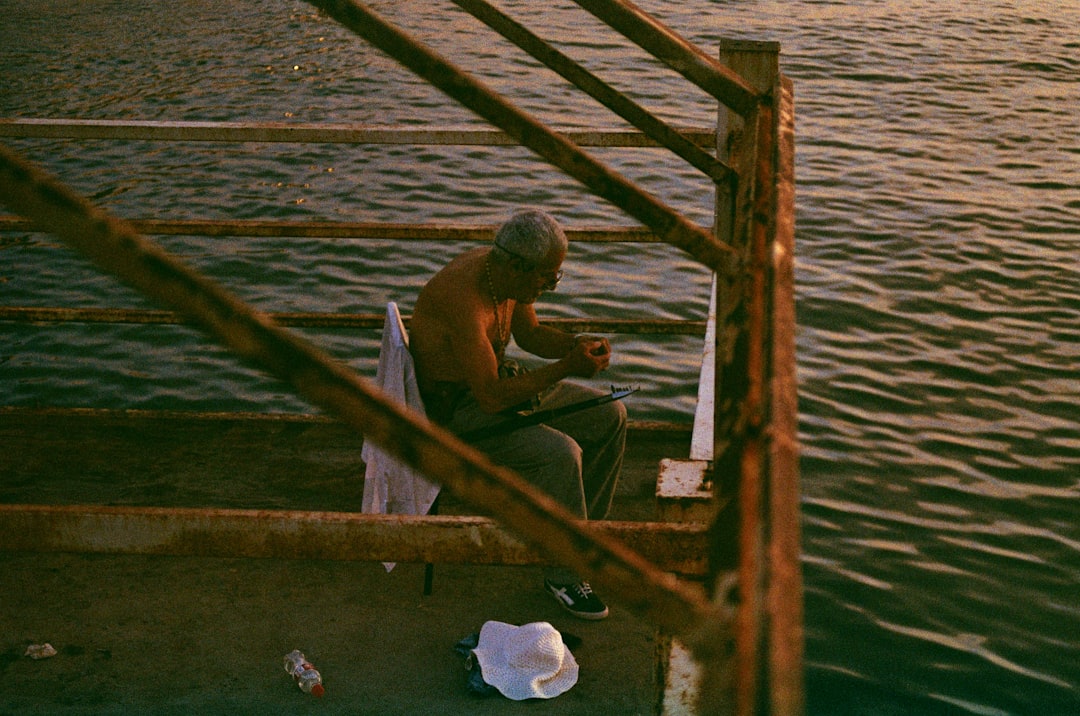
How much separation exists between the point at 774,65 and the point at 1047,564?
11.7 ft

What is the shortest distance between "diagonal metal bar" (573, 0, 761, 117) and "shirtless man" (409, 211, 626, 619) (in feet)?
4.09

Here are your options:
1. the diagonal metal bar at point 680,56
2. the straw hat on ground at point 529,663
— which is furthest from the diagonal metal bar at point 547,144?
the straw hat on ground at point 529,663

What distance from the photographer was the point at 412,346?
4.32 meters

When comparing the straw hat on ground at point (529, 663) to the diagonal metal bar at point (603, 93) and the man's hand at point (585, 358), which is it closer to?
the man's hand at point (585, 358)

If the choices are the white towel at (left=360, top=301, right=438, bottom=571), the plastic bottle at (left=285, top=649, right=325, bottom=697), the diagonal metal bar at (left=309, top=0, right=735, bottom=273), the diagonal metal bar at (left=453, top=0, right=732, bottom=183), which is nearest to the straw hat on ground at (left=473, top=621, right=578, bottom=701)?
the plastic bottle at (left=285, top=649, right=325, bottom=697)

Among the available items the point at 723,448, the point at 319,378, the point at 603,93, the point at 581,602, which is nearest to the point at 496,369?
the point at 581,602

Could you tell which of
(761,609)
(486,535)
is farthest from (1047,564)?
(761,609)

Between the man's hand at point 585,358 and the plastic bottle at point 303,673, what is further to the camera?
the man's hand at point 585,358

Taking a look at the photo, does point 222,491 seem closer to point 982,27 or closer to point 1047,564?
point 1047,564

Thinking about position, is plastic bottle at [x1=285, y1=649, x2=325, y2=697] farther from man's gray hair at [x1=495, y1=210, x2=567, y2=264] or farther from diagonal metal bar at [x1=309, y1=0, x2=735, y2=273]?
diagonal metal bar at [x1=309, y1=0, x2=735, y2=273]

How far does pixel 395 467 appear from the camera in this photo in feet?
13.5

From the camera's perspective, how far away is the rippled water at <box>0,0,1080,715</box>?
577cm

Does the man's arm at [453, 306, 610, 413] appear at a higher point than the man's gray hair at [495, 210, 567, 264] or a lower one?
lower

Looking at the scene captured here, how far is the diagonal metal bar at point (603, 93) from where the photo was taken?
119 inches
